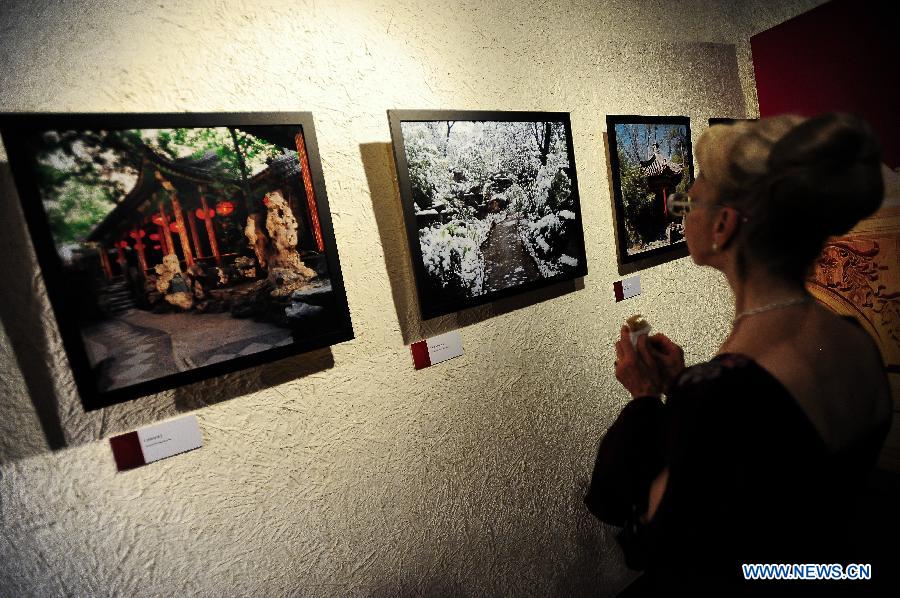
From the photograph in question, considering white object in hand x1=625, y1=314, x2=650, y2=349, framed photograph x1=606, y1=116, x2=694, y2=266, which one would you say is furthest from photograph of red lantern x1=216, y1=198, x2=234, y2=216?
framed photograph x1=606, y1=116, x2=694, y2=266

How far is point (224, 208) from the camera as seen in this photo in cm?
114

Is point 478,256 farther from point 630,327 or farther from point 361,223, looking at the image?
point 630,327

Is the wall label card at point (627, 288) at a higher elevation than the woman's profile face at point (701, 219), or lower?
lower

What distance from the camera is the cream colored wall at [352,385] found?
3.39 ft

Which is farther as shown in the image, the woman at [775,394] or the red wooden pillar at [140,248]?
the red wooden pillar at [140,248]

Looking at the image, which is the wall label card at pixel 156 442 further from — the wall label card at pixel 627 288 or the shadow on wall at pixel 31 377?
the wall label card at pixel 627 288

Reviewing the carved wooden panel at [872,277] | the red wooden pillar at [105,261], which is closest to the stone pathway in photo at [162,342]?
the red wooden pillar at [105,261]

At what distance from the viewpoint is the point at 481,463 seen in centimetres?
169

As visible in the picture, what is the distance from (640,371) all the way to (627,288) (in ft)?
3.44

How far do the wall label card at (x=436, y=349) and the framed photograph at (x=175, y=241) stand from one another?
1.08 ft

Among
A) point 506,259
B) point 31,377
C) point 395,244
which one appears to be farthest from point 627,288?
point 31,377

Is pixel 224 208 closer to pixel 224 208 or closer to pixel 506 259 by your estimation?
pixel 224 208

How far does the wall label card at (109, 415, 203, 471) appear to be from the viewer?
3.59 ft

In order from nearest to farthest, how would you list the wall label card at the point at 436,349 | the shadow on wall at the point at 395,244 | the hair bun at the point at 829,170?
1. the hair bun at the point at 829,170
2. the shadow on wall at the point at 395,244
3. the wall label card at the point at 436,349
